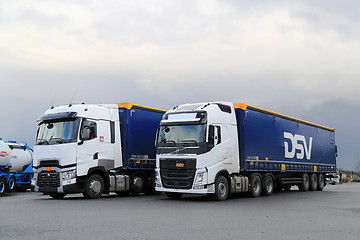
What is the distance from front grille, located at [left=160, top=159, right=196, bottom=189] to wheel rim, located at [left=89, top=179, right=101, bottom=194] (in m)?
2.70

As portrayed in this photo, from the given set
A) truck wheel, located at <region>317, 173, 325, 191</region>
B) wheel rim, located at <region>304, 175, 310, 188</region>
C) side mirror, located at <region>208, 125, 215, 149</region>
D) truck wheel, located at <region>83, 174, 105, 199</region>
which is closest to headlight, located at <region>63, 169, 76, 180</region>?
truck wheel, located at <region>83, 174, 105, 199</region>

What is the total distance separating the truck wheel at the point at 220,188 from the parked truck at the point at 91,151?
4366 millimetres

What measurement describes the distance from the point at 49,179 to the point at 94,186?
Result: 1.77 metres

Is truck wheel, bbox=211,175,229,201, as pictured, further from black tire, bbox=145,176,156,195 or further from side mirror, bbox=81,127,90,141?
side mirror, bbox=81,127,90,141

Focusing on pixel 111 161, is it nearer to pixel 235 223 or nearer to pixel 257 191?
pixel 257 191

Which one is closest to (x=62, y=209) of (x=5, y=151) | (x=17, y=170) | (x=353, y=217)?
(x=353, y=217)

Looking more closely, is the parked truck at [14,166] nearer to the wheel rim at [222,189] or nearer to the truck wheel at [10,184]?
the truck wheel at [10,184]

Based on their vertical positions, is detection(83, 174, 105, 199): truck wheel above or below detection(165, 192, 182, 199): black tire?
above

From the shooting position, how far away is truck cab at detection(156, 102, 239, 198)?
51.4 ft

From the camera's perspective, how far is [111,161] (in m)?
17.9

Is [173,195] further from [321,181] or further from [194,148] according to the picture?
[321,181]

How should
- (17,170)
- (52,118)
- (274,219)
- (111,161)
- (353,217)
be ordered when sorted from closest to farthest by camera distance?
(274,219), (353,217), (52,118), (111,161), (17,170)

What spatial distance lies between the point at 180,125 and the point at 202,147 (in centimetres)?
130

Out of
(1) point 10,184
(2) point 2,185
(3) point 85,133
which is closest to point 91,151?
(3) point 85,133
